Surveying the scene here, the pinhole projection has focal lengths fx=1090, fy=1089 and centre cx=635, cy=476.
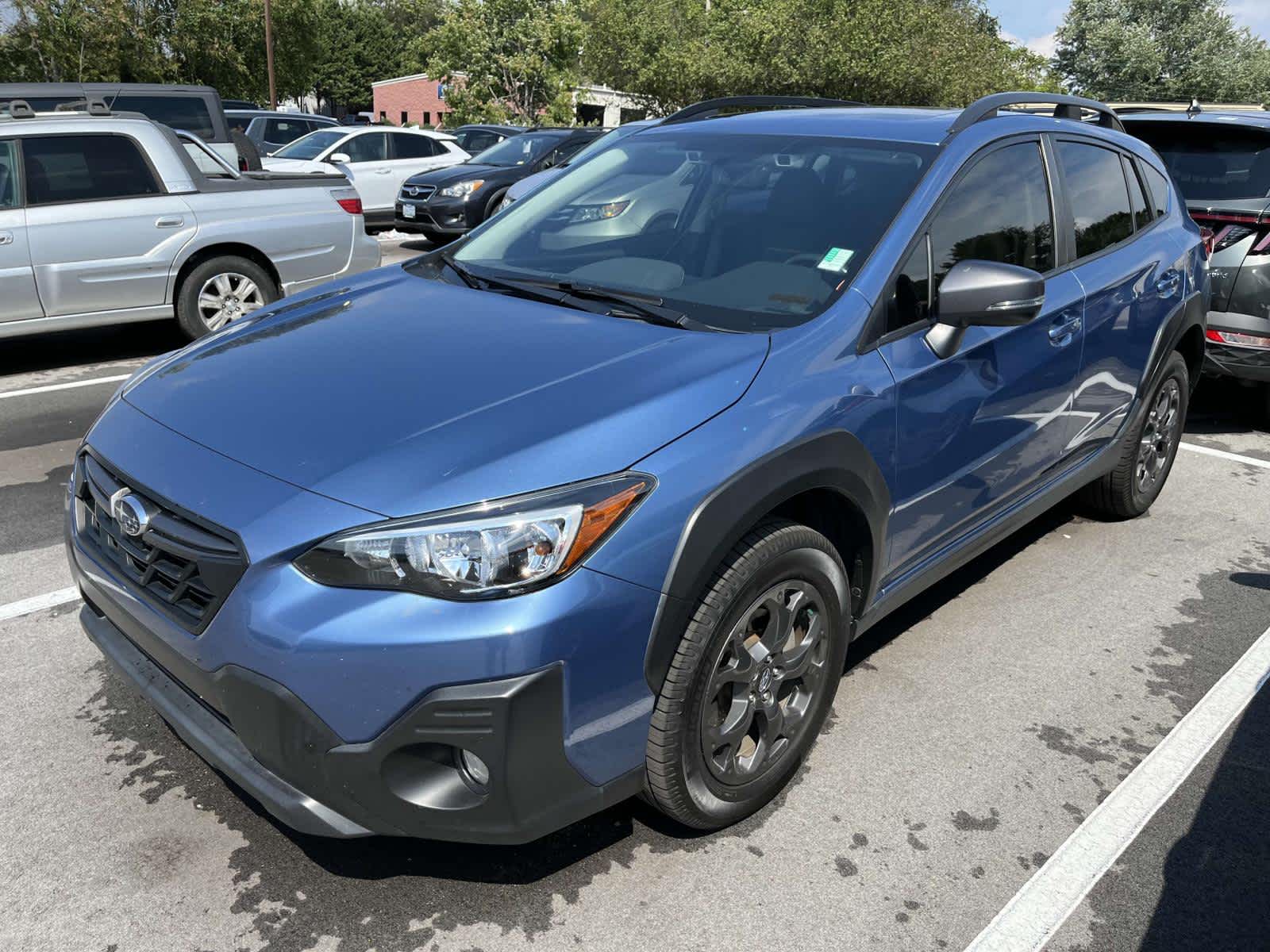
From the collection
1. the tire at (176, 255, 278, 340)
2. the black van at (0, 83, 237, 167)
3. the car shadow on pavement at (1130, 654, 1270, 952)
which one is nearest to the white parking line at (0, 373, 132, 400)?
the tire at (176, 255, 278, 340)

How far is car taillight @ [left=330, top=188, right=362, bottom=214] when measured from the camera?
8.02m

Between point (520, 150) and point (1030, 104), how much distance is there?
38.7ft

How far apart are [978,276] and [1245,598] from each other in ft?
7.35

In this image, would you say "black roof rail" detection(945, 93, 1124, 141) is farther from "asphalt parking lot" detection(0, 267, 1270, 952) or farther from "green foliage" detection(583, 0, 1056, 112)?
"green foliage" detection(583, 0, 1056, 112)

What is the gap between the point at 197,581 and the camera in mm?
2307

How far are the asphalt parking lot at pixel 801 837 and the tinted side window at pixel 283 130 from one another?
612 inches

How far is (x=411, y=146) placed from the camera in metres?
15.8

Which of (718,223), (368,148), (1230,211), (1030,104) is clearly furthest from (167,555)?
(368,148)

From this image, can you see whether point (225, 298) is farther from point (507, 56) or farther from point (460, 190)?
point (507, 56)

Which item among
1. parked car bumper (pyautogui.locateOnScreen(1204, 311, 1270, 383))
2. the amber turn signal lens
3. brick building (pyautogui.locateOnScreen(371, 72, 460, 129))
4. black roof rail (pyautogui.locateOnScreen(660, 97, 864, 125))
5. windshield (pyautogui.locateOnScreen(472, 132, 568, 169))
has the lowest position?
brick building (pyautogui.locateOnScreen(371, 72, 460, 129))

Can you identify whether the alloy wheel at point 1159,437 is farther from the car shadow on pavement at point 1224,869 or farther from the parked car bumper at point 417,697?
the parked car bumper at point 417,697

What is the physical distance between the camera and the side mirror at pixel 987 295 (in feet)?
9.74

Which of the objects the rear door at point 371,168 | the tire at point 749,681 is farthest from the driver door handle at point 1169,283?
the rear door at point 371,168

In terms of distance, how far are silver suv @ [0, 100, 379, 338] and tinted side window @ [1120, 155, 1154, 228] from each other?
5.46 meters
